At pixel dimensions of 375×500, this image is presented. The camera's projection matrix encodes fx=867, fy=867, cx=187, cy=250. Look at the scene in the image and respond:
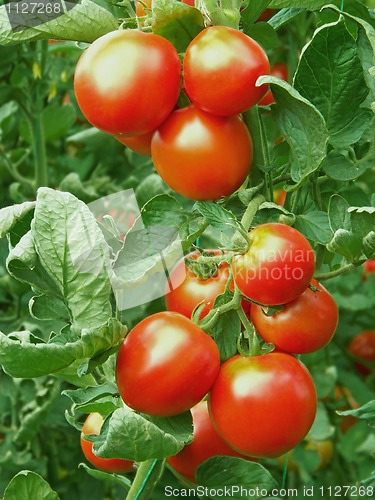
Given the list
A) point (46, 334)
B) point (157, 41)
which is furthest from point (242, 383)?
point (46, 334)

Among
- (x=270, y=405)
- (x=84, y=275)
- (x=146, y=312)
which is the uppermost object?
(x=84, y=275)

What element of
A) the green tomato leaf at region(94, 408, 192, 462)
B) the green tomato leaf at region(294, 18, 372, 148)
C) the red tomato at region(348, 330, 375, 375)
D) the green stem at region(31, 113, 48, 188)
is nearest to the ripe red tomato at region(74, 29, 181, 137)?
the green tomato leaf at region(294, 18, 372, 148)

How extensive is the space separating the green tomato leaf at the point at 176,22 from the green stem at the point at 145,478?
360 mm

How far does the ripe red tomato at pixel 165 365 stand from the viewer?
0.65 m

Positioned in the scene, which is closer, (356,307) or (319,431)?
(319,431)

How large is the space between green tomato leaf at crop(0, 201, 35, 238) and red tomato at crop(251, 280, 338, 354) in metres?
0.20

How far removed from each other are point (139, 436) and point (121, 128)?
0.76 feet

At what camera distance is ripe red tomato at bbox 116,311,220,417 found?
0.65 m

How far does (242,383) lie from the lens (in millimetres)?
682

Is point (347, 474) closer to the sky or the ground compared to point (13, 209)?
closer to the ground

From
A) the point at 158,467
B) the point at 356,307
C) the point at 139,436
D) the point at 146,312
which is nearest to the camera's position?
the point at 139,436

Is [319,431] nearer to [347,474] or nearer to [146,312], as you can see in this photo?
[347,474]

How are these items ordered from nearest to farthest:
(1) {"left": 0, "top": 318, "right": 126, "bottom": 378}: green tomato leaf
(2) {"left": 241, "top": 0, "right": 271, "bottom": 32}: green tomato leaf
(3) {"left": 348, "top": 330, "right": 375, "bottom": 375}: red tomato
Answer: (1) {"left": 0, "top": 318, "right": 126, "bottom": 378}: green tomato leaf → (2) {"left": 241, "top": 0, "right": 271, "bottom": 32}: green tomato leaf → (3) {"left": 348, "top": 330, "right": 375, "bottom": 375}: red tomato

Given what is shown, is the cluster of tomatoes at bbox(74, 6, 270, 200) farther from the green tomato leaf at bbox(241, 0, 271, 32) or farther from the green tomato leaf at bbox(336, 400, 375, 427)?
the green tomato leaf at bbox(336, 400, 375, 427)
